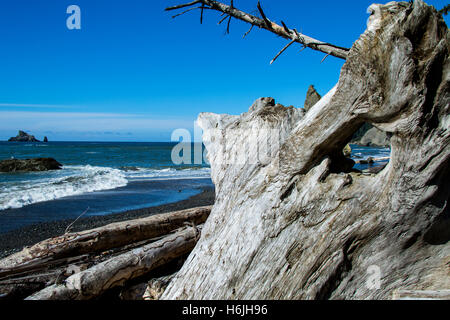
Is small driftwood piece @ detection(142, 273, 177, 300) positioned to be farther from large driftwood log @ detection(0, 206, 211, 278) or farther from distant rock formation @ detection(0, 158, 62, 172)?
distant rock formation @ detection(0, 158, 62, 172)

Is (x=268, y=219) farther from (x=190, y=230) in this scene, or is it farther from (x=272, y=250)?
(x=190, y=230)

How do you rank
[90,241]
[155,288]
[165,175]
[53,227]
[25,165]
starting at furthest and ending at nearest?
1. [25,165]
2. [165,175]
3. [53,227]
4. [90,241]
5. [155,288]

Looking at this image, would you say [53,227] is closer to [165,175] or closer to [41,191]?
[41,191]

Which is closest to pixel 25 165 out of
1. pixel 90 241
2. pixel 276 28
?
pixel 90 241

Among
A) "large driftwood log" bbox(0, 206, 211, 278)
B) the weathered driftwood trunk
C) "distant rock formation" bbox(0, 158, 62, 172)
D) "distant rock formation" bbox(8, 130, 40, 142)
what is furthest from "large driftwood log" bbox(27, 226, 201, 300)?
"distant rock formation" bbox(8, 130, 40, 142)

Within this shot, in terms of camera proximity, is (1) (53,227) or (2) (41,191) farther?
(2) (41,191)

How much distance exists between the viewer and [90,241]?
4.50m

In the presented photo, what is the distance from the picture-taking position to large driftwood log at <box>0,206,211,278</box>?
3971 mm

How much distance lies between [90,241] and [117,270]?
94cm

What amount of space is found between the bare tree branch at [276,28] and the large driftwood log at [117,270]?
3.13 m

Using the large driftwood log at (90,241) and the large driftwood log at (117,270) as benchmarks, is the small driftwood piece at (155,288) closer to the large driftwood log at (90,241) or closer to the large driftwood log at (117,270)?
the large driftwood log at (117,270)

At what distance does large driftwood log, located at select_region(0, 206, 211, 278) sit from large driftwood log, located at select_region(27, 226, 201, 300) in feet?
2.17

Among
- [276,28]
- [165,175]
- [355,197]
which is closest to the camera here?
[355,197]
